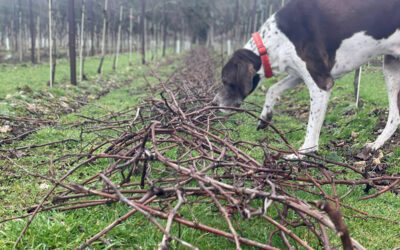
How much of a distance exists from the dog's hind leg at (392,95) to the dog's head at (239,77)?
5.39ft

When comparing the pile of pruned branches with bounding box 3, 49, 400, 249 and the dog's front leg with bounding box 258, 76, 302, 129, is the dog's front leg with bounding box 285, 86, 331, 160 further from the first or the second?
the dog's front leg with bounding box 258, 76, 302, 129

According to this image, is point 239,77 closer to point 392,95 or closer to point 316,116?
point 316,116

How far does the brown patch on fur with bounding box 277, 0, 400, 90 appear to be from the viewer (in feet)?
14.6

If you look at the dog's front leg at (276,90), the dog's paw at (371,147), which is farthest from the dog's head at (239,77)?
the dog's paw at (371,147)

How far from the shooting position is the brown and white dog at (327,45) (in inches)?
176

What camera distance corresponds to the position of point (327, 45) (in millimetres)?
4637

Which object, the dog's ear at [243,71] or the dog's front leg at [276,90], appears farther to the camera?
the dog's front leg at [276,90]

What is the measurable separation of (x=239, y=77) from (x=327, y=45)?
1161 mm

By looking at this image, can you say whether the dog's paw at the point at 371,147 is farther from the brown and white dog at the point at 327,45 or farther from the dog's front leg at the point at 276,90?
the dog's front leg at the point at 276,90

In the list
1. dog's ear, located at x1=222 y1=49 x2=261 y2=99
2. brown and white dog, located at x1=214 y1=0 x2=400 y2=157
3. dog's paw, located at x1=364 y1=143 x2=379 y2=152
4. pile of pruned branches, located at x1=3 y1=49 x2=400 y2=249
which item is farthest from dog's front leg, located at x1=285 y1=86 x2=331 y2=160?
pile of pruned branches, located at x1=3 y1=49 x2=400 y2=249

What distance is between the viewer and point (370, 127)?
18.0ft

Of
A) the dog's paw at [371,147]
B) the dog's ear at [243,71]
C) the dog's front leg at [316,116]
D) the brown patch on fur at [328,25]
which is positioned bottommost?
the dog's paw at [371,147]

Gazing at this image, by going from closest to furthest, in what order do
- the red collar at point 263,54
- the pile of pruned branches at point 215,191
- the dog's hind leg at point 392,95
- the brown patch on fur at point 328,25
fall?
the pile of pruned branches at point 215,191
the brown patch on fur at point 328,25
the dog's hind leg at point 392,95
the red collar at point 263,54

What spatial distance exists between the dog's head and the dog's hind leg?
1.64m
